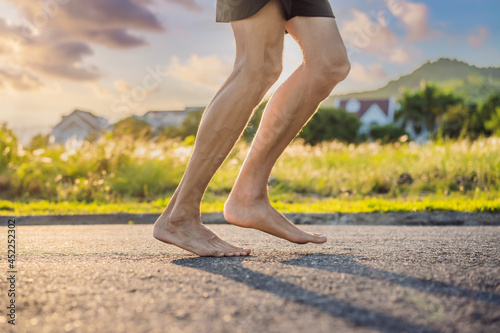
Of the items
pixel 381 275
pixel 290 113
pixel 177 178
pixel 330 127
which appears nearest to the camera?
pixel 381 275

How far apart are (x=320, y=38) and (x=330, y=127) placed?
34.7 meters

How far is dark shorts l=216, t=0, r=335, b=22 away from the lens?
6.85 ft

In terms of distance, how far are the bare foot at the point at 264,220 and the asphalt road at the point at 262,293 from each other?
25 cm

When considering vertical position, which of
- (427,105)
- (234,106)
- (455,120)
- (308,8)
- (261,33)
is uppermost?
(427,105)

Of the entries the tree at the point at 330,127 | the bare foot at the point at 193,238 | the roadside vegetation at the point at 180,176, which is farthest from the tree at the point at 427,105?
the bare foot at the point at 193,238

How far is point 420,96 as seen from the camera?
44.8 meters

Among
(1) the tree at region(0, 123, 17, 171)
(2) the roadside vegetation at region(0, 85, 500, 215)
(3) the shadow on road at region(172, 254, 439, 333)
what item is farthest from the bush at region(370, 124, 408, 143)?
(3) the shadow on road at region(172, 254, 439, 333)

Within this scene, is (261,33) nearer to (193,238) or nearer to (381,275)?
(193,238)

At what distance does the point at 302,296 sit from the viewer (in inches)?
52.7

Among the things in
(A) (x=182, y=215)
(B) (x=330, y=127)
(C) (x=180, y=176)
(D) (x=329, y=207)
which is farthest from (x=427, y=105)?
(A) (x=182, y=215)

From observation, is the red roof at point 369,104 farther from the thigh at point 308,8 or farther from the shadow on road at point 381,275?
the shadow on road at point 381,275

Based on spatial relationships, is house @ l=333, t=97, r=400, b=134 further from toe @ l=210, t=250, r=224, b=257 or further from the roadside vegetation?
toe @ l=210, t=250, r=224, b=257

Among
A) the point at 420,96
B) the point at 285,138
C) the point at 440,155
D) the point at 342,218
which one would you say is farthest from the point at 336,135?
the point at 285,138

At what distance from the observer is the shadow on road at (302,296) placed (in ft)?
3.66
